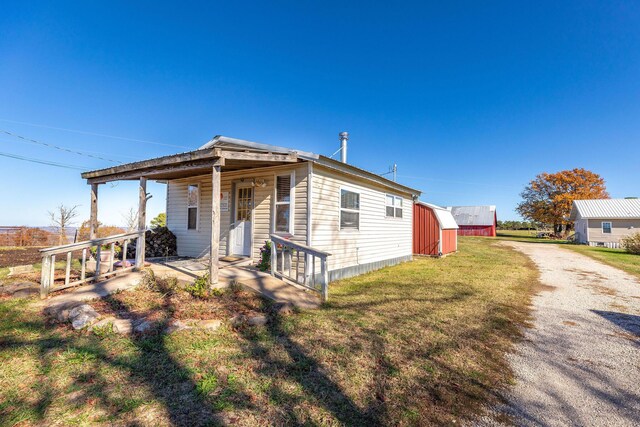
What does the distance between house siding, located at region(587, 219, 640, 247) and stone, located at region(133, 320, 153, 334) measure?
33.5 metres

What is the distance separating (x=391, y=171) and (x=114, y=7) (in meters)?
14.0

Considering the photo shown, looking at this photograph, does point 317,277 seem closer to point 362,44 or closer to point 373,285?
point 373,285

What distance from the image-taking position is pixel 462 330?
4.34 metres

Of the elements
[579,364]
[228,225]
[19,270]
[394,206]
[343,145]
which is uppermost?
[343,145]

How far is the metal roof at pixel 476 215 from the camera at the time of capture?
130ft

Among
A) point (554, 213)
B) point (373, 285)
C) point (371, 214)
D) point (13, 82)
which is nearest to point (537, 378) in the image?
point (373, 285)

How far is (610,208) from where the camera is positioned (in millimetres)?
25219

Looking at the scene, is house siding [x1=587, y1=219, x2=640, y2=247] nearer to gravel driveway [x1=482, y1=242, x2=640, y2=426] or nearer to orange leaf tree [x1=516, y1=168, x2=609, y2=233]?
orange leaf tree [x1=516, y1=168, x2=609, y2=233]

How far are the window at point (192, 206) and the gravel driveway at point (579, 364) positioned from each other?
29.1 ft

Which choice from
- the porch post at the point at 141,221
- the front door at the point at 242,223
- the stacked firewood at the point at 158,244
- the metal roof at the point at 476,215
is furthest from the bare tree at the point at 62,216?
the metal roof at the point at 476,215

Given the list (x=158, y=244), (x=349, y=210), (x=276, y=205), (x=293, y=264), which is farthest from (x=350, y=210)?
(x=158, y=244)

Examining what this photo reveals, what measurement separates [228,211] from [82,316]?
182 inches

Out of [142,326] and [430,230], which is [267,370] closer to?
[142,326]

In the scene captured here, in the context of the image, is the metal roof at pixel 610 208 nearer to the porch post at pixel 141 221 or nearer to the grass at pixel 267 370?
the grass at pixel 267 370
